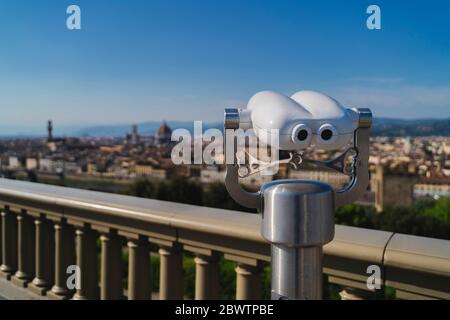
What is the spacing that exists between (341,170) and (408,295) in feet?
1.12

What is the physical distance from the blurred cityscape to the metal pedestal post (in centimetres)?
2536

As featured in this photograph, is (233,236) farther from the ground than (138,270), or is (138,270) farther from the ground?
(233,236)

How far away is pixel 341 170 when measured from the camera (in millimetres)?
887

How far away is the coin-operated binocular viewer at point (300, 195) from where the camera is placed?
76 cm

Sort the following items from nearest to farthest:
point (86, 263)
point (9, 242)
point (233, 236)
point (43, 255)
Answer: point (233, 236)
point (86, 263)
point (43, 255)
point (9, 242)

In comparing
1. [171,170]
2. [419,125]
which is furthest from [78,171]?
[419,125]

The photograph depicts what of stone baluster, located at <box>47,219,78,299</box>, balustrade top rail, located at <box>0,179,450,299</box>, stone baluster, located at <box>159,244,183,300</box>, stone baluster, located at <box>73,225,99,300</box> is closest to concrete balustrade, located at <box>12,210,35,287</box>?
balustrade top rail, located at <box>0,179,450,299</box>

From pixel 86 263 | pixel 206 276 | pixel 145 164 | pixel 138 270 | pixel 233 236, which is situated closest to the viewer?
pixel 233 236

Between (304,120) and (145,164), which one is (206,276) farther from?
(145,164)

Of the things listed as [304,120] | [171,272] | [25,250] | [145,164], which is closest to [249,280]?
[171,272]

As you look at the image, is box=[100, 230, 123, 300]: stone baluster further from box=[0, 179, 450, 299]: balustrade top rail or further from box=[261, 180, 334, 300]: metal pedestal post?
box=[261, 180, 334, 300]: metal pedestal post

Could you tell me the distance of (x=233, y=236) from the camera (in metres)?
1.23

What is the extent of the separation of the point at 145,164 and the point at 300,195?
3826cm
